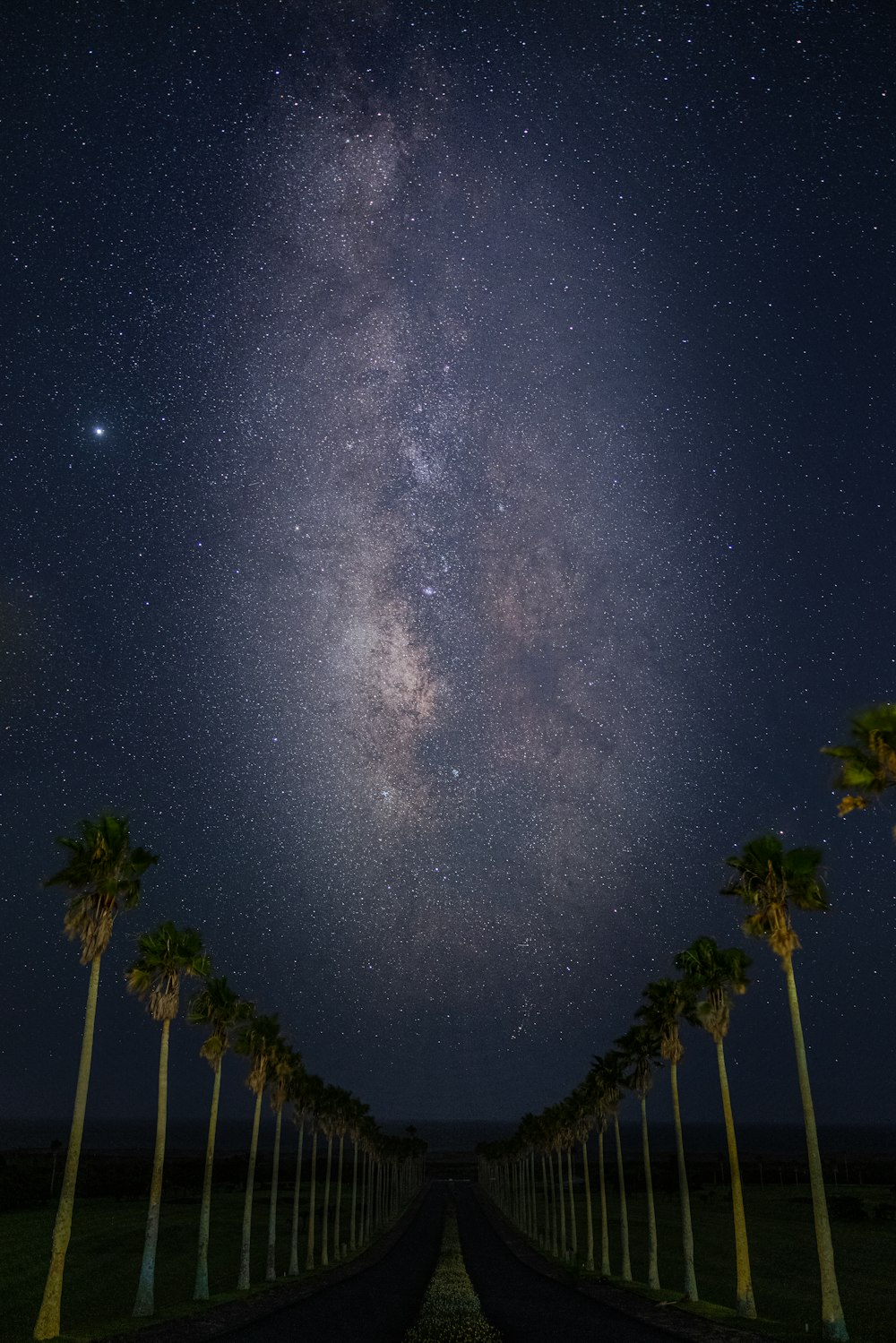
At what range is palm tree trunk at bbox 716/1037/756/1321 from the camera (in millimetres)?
34062

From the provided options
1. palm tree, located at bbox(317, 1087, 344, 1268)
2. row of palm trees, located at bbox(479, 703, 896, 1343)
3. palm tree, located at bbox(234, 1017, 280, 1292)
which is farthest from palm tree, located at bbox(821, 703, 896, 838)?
palm tree, located at bbox(317, 1087, 344, 1268)

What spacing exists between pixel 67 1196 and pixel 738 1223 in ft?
83.8

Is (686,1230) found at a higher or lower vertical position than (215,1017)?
lower

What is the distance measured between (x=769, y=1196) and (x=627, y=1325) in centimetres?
12625

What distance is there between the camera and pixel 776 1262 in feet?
217

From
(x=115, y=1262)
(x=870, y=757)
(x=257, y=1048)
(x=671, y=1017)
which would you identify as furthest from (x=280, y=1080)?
(x=870, y=757)

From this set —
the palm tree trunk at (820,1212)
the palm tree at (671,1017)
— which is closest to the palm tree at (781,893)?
the palm tree trunk at (820,1212)

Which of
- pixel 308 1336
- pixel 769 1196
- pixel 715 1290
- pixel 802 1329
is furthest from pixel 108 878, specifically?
pixel 769 1196

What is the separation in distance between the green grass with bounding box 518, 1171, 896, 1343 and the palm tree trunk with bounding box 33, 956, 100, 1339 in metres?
20.9

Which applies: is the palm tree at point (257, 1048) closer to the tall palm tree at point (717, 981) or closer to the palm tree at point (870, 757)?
the tall palm tree at point (717, 981)

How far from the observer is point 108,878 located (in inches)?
1225

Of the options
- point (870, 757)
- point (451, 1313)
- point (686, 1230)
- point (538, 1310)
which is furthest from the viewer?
point (686, 1230)

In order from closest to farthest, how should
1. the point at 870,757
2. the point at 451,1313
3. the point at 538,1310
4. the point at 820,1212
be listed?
1. the point at 870,757
2. the point at 820,1212
3. the point at 451,1313
4. the point at 538,1310

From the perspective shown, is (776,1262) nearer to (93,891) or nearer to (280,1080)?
(280,1080)
